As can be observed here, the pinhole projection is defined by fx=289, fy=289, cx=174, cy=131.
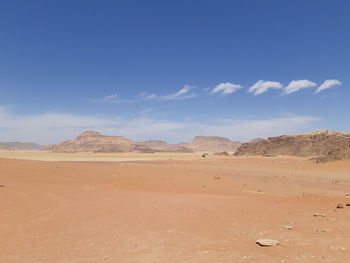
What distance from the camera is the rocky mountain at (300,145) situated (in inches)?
2864

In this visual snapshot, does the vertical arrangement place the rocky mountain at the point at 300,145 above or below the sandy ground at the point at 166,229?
above

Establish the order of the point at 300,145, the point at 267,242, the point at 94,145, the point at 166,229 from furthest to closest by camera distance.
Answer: the point at 94,145, the point at 300,145, the point at 166,229, the point at 267,242

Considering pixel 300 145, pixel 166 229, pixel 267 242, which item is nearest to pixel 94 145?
pixel 300 145

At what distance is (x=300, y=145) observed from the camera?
3196 inches

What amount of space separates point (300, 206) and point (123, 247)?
773cm

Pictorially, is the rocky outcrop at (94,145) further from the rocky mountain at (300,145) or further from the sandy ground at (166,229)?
the sandy ground at (166,229)

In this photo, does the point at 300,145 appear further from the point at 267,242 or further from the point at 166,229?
the point at 267,242

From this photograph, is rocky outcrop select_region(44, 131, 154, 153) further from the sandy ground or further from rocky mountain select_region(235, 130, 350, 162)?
the sandy ground

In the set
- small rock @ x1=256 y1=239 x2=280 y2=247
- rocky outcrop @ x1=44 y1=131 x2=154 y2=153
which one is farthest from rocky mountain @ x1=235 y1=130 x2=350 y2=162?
rocky outcrop @ x1=44 y1=131 x2=154 y2=153

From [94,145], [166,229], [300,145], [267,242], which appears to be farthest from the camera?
[94,145]

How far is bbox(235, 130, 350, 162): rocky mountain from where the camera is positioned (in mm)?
72750

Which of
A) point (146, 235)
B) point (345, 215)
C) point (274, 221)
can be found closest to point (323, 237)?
point (274, 221)

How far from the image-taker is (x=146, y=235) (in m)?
7.53

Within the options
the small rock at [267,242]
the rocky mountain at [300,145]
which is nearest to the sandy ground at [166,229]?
the small rock at [267,242]
